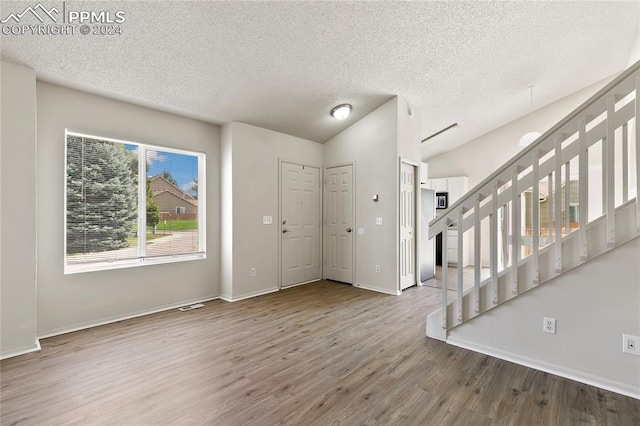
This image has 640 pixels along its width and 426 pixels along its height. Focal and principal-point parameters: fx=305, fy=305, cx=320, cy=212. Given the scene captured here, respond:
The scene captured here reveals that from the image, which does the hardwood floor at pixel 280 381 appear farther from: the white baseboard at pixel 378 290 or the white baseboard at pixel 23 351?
the white baseboard at pixel 378 290

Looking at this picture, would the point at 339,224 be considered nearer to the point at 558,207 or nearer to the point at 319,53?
the point at 319,53

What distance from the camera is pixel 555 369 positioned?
2.39 metres

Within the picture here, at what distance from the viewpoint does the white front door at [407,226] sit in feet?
16.1

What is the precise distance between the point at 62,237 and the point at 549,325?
15.3ft

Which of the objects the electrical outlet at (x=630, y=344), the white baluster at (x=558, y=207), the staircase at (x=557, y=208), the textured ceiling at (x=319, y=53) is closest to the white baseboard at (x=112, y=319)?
the textured ceiling at (x=319, y=53)

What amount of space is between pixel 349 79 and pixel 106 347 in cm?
402

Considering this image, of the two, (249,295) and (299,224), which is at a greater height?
(299,224)

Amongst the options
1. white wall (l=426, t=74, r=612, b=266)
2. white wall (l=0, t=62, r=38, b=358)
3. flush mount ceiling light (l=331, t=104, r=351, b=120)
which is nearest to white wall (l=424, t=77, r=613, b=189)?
white wall (l=426, t=74, r=612, b=266)

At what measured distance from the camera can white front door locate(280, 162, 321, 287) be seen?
5.16 m

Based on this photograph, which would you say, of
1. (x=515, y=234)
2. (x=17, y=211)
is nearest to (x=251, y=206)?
(x=17, y=211)

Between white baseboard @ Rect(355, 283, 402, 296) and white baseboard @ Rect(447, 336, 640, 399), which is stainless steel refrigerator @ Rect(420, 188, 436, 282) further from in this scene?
white baseboard @ Rect(447, 336, 640, 399)

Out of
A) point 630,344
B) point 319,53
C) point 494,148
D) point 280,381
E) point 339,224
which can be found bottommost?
point 280,381

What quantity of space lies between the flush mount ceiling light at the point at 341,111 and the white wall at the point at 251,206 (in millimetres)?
982

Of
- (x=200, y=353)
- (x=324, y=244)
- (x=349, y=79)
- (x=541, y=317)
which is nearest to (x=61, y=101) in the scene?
(x=200, y=353)
